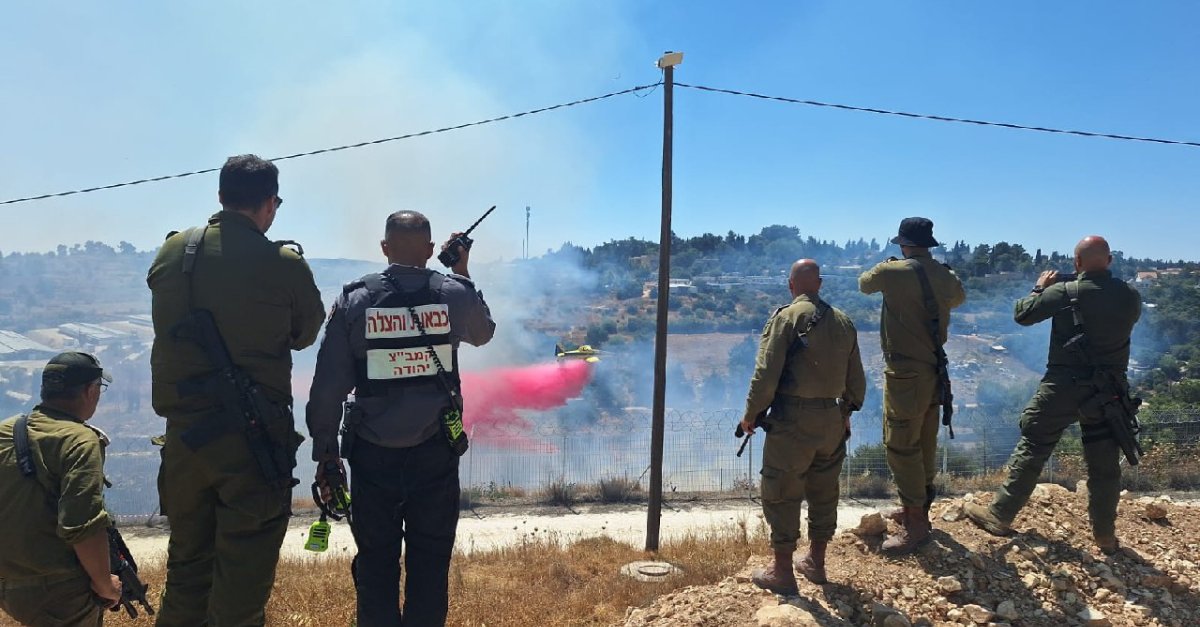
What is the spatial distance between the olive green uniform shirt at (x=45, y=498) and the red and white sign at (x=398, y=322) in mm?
1321

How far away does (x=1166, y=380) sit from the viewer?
27.4m

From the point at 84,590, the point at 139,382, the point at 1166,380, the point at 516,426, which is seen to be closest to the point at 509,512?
the point at 84,590

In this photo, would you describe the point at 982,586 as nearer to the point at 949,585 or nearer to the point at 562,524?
the point at 949,585

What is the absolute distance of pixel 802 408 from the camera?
15.1ft

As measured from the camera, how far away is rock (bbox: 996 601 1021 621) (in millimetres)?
4625

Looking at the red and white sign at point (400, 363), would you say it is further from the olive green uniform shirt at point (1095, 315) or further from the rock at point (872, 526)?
the olive green uniform shirt at point (1095, 315)

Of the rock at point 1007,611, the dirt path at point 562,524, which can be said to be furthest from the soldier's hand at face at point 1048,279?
the dirt path at point 562,524

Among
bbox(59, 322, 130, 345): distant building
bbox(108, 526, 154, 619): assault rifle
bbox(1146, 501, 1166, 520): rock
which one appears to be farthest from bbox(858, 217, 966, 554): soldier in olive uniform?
bbox(59, 322, 130, 345): distant building

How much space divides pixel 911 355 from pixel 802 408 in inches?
50.0

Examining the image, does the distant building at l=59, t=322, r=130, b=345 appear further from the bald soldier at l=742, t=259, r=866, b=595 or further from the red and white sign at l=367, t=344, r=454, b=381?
the bald soldier at l=742, t=259, r=866, b=595

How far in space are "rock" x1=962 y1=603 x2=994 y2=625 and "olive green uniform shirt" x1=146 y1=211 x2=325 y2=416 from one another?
4.45m

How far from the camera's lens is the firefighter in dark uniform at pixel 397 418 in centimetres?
339

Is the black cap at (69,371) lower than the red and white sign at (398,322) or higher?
lower

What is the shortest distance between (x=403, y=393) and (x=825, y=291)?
41.5 m
